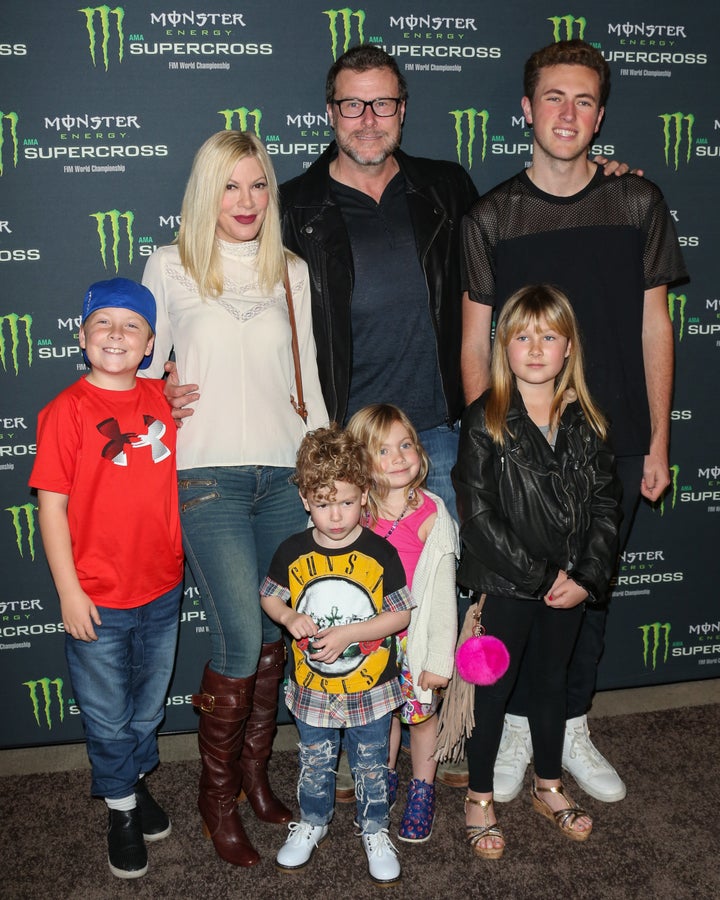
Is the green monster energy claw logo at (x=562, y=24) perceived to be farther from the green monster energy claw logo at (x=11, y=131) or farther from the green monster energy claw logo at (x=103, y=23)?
the green monster energy claw logo at (x=11, y=131)

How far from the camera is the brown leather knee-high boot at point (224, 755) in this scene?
2453 mm

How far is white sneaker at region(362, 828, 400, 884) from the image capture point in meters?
2.42

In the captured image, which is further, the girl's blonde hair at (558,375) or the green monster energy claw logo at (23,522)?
the green monster energy claw logo at (23,522)

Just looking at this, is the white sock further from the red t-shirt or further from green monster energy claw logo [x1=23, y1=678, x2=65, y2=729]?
green monster energy claw logo [x1=23, y1=678, x2=65, y2=729]

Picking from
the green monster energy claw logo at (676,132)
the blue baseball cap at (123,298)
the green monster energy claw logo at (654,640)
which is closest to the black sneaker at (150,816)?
the blue baseball cap at (123,298)

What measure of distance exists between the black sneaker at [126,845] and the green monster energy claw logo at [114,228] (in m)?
1.89

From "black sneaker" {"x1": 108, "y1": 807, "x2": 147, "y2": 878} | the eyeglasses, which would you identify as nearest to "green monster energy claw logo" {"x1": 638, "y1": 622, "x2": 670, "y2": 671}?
"black sneaker" {"x1": 108, "y1": 807, "x2": 147, "y2": 878}

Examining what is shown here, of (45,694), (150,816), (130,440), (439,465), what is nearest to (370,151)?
(439,465)

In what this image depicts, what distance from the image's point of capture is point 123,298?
92.7 inches

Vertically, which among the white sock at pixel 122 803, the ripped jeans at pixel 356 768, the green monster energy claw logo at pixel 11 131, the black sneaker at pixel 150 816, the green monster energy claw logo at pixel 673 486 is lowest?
the black sneaker at pixel 150 816

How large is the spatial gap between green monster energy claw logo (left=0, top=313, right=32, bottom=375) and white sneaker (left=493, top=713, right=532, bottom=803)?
7.28ft

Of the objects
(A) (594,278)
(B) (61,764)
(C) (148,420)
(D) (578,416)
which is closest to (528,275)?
(A) (594,278)

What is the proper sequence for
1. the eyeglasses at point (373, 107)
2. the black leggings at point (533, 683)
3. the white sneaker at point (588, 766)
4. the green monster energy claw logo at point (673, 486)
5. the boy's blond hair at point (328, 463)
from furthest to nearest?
the green monster energy claw logo at point (673, 486), the white sneaker at point (588, 766), the eyeglasses at point (373, 107), the black leggings at point (533, 683), the boy's blond hair at point (328, 463)

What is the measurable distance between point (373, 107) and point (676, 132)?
140cm
